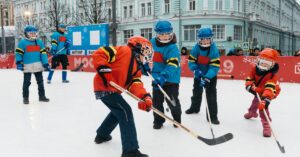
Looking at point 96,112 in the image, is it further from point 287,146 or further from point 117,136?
point 287,146

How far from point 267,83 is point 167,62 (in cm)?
Result: 156

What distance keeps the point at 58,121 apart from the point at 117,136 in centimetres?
152

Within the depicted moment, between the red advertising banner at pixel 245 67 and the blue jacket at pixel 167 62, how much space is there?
7683 millimetres

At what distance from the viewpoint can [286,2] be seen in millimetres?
62562

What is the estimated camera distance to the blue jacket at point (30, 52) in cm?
714

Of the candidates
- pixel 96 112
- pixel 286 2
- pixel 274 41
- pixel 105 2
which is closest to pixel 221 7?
pixel 105 2

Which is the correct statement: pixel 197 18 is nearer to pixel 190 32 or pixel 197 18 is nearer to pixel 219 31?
pixel 190 32

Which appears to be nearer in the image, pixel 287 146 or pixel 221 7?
pixel 287 146

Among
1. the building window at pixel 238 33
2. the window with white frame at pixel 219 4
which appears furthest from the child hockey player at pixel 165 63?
the building window at pixel 238 33

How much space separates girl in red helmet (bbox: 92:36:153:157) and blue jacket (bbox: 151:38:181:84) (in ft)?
2.68

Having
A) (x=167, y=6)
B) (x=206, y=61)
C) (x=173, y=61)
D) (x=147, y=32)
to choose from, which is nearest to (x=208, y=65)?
(x=206, y=61)

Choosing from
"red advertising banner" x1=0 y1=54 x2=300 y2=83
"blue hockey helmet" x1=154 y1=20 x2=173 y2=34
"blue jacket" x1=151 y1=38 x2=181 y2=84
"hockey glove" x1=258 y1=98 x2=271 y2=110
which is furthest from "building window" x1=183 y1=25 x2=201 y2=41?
"hockey glove" x1=258 y1=98 x2=271 y2=110

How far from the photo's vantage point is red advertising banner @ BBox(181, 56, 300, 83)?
1132cm

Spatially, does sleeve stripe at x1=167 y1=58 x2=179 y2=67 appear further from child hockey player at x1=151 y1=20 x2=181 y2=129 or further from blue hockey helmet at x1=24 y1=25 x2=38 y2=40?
blue hockey helmet at x1=24 y1=25 x2=38 y2=40
